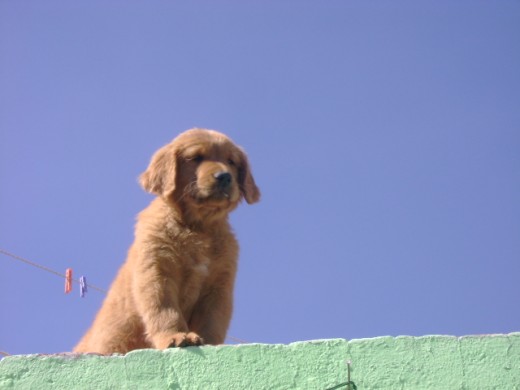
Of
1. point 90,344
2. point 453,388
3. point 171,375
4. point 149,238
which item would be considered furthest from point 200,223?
point 453,388

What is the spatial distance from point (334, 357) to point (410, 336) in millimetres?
444

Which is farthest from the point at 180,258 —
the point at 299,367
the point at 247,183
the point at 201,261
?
the point at 299,367

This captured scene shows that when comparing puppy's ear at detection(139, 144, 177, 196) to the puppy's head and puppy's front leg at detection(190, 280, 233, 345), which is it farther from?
puppy's front leg at detection(190, 280, 233, 345)

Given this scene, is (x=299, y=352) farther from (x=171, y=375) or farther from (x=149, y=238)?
(x=149, y=238)

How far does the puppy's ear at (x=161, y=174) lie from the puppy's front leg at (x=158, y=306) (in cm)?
87

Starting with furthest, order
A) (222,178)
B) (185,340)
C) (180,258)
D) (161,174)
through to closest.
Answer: (161,174) < (222,178) < (180,258) < (185,340)

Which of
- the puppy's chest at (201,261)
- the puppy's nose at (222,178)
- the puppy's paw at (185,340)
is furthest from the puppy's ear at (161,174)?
the puppy's paw at (185,340)

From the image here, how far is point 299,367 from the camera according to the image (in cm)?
494

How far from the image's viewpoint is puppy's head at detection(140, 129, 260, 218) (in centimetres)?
684

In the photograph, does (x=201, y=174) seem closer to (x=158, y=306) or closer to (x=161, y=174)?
(x=161, y=174)

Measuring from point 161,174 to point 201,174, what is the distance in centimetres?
39

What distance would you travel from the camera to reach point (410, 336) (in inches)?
197

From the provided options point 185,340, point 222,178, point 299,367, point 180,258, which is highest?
point 222,178

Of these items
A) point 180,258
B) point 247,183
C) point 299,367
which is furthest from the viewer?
point 247,183
